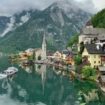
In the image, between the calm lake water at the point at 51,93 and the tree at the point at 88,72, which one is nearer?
the calm lake water at the point at 51,93

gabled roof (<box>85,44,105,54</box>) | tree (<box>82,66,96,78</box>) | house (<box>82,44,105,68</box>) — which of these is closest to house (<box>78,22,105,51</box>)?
gabled roof (<box>85,44,105,54</box>)

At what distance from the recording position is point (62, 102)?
50125mm

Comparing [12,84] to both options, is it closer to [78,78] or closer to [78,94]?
[78,78]

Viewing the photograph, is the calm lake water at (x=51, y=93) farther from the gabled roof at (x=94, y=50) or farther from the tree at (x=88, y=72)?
the gabled roof at (x=94, y=50)

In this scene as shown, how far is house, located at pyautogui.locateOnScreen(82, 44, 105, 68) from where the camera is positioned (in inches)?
2948

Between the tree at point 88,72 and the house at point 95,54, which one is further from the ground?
the house at point 95,54

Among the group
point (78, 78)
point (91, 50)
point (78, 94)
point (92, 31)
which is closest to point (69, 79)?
point (78, 78)

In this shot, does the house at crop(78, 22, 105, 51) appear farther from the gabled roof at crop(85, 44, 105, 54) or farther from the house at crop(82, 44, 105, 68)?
the house at crop(82, 44, 105, 68)

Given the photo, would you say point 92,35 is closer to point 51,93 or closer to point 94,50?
point 94,50

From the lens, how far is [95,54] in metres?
76.2

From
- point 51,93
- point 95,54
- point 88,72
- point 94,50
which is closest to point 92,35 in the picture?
point 94,50

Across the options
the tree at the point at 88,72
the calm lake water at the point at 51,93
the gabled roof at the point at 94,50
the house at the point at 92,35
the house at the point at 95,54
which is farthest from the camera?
the house at the point at 92,35

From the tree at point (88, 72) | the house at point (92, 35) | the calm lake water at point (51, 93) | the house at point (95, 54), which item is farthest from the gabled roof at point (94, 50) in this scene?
the house at point (92, 35)

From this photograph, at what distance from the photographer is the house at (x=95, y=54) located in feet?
246
